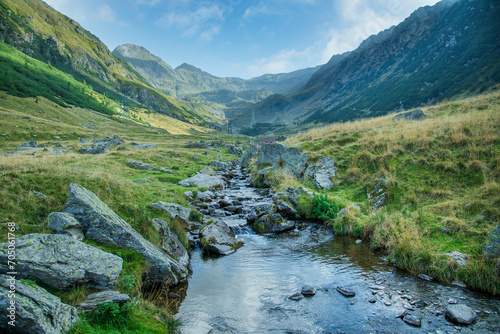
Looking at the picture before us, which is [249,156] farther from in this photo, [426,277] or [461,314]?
[461,314]

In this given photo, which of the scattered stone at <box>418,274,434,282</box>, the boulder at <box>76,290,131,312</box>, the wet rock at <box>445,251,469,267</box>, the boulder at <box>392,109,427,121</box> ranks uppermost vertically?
the boulder at <box>392,109,427,121</box>

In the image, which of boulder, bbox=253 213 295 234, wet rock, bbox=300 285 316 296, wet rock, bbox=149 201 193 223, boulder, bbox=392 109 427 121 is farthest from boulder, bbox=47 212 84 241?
boulder, bbox=392 109 427 121

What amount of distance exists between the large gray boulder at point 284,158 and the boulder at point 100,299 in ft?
76.6

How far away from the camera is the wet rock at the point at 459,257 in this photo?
33.0 ft

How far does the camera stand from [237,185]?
3372cm

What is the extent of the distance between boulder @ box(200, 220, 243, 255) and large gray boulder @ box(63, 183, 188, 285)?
3.79m

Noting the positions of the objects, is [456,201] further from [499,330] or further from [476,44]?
[476,44]

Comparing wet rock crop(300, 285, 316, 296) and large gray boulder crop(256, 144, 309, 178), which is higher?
large gray boulder crop(256, 144, 309, 178)

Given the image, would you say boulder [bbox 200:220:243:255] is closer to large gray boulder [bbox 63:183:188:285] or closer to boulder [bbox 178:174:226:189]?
large gray boulder [bbox 63:183:188:285]

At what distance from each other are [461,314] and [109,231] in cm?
1320

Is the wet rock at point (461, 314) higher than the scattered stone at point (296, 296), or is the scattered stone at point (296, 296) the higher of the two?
the wet rock at point (461, 314)

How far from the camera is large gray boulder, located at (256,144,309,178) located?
28.9m

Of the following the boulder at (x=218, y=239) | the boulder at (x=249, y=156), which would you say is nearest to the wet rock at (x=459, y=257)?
the boulder at (x=218, y=239)

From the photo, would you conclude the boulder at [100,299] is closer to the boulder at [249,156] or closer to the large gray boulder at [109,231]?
the large gray boulder at [109,231]
